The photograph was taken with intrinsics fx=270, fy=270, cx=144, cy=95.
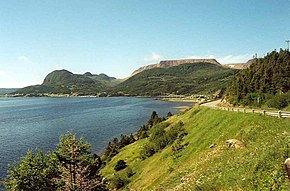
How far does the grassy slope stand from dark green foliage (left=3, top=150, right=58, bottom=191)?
11936 millimetres

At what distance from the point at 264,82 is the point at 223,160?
47.6m

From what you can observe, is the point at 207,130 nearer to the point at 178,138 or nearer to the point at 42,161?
the point at 178,138

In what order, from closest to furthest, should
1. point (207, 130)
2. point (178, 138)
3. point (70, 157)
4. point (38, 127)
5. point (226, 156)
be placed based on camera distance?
point (70, 157) → point (226, 156) → point (207, 130) → point (178, 138) → point (38, 127)

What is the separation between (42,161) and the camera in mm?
33875

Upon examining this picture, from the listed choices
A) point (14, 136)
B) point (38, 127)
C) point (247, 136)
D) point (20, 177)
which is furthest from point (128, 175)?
point (38, 127)

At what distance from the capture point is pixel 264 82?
6631cm

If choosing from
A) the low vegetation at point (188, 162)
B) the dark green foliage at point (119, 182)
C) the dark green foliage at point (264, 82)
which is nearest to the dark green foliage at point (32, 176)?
the low vegetation at point (188, 162)

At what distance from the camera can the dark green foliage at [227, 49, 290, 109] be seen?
62.7 meters

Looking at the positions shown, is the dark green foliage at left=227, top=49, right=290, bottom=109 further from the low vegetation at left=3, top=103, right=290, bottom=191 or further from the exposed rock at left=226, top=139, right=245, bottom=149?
the exposed rock at left=226, top=139, right=245, bottom=149

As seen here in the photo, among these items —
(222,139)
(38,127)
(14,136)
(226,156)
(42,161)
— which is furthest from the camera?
(38,127)

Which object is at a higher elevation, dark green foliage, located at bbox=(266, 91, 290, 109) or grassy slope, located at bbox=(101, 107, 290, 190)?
dark green foliage, located at bbox=(266, 91, 290, 109)

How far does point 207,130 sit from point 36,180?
2669 cm

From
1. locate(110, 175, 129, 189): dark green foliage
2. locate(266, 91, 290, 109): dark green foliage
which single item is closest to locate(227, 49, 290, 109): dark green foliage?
locate(266, 91, 290, 109): dark green foliage

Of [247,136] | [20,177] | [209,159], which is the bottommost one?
[20,177]
